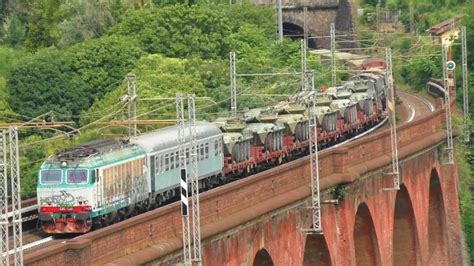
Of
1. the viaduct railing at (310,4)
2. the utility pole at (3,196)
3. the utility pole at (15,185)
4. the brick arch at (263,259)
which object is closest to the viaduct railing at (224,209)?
the utility pole at (3,196)

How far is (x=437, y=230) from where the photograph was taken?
5606cm

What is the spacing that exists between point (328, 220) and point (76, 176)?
32.4 feet

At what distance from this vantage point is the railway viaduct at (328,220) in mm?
26875

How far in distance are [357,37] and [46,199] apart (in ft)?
205

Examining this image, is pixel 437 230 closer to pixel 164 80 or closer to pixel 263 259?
pixel 164 80

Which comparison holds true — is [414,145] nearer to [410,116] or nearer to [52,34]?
[410,116]

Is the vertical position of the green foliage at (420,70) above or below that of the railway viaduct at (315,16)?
below

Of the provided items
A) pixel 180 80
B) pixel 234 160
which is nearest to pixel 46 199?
pixel 234 160

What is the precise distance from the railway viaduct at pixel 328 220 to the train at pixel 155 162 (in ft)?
5.93

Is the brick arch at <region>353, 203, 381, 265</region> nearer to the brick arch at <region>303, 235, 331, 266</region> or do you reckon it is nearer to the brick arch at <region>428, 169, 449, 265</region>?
the brick arch at <region>303, 235, 331, 266</region>

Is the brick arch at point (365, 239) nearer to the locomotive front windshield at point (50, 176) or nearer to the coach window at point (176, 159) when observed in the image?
the coach window at point (176, 159)

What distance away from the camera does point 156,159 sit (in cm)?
3409

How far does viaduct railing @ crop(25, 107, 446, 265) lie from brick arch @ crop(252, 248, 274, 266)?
98 centimetres

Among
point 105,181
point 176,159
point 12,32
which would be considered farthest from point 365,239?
point 12,32
